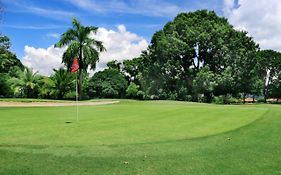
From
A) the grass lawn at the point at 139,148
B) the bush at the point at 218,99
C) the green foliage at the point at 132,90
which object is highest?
the green foliage at the point at 132,90

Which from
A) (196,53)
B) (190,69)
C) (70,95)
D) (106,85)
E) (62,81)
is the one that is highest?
(196,53)

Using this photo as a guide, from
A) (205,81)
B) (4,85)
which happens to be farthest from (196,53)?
(4,85)

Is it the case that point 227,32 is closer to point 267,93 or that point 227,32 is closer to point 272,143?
point 267,93

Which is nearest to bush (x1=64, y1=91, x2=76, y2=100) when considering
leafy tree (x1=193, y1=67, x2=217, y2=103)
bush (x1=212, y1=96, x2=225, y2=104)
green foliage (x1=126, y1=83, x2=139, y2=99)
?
leafy tree (x1=193, y1=67, x2=217, y2=103)

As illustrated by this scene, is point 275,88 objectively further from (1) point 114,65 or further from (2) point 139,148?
(2) point 139,148

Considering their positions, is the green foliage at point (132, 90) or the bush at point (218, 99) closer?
the bush at point (218, 99)

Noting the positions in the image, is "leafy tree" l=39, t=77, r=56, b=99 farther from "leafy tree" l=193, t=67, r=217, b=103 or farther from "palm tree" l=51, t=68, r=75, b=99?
"leafy tree" l=193, t=67, r=217, b=103

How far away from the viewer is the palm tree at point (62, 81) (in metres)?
50.5

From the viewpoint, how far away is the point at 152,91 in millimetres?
54938

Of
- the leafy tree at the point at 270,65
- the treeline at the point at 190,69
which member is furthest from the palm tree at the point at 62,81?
the leafy tree at the point at 270,65

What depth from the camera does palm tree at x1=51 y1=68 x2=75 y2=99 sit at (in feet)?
166

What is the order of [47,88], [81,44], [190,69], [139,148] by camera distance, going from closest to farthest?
[139,148], [81,44], [47,88], [190,69]

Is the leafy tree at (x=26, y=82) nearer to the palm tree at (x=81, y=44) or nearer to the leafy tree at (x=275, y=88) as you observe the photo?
the palm tree at (x=81, y=44)

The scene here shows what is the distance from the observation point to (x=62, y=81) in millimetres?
50625
